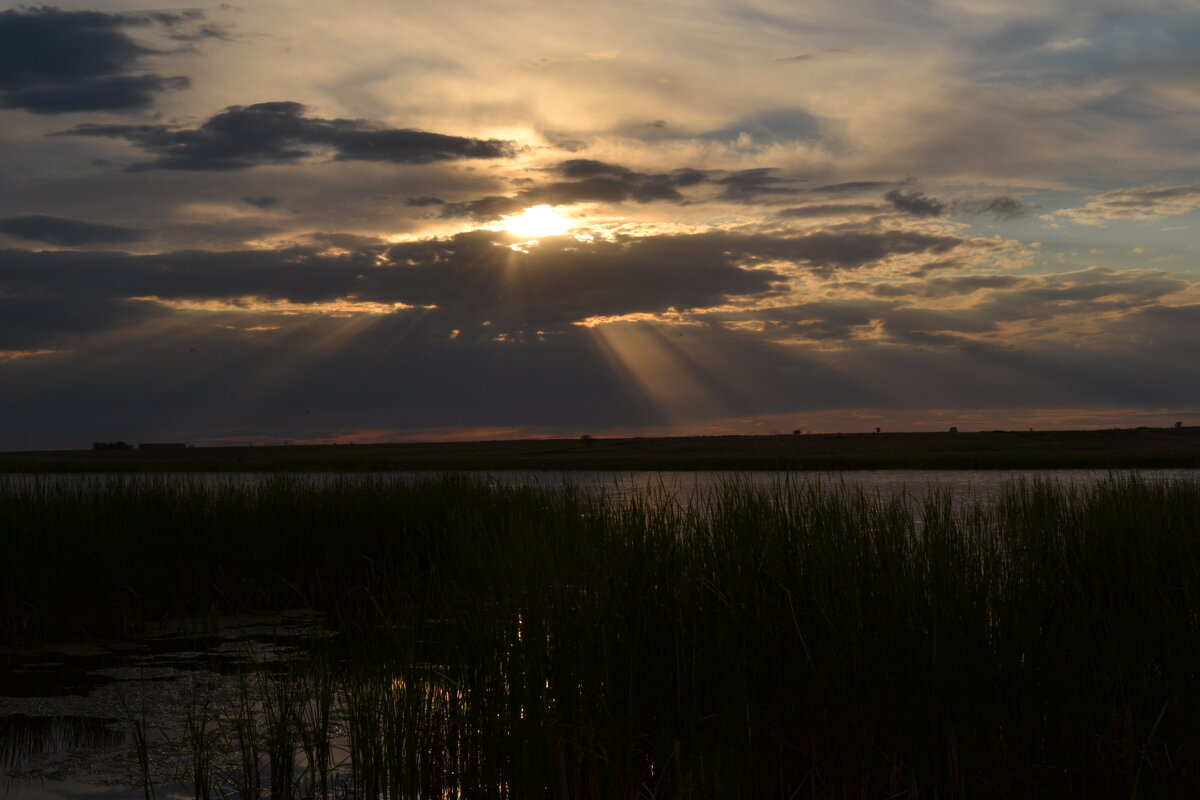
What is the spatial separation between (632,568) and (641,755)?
3.37 ft

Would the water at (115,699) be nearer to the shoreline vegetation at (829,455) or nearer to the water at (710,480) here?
the water at (710,480)

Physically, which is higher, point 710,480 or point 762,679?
point 762,679

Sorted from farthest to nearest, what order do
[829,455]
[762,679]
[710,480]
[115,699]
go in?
[829,455] → [710,480] → [115,699] → [762,679]

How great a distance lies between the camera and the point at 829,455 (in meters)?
52.0

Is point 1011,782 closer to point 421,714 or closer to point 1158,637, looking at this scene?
point 1158,637

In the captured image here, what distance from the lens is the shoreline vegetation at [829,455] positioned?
137ft

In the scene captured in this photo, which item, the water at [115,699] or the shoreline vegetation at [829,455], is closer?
the water at [115,699]

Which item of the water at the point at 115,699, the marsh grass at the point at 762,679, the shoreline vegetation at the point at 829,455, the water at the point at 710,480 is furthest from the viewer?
the shoreline vegetation at the point at 829,455

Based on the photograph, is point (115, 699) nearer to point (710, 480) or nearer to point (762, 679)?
A: point (762, 679)

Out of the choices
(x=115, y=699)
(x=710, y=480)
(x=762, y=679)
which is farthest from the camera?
(x=710, y=480)

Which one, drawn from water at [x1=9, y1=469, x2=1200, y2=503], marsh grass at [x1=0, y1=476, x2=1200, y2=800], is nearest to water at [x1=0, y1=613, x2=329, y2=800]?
marsh grass at [x1=0, y1=476, x2=1200, y2=800]

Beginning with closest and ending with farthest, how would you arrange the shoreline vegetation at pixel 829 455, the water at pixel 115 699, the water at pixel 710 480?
the water at pixel 115 699, the water at pixel 710 480, the shoreline vegetation at pixel 829 455

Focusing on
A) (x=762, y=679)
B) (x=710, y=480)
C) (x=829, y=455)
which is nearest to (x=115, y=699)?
(x=762, y=679)

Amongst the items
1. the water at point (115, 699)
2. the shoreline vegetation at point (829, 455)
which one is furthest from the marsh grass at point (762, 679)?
the shoreline vegetation at point (829, 455)
